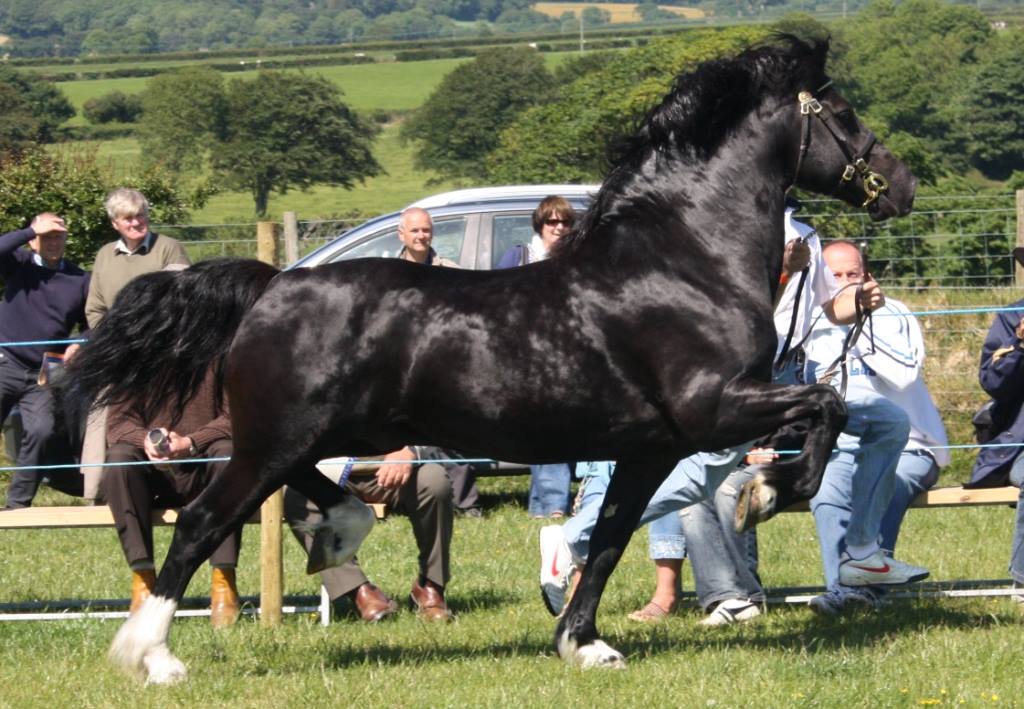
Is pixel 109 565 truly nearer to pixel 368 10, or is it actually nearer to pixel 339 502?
pixel 339 502

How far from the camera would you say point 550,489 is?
10.4 m

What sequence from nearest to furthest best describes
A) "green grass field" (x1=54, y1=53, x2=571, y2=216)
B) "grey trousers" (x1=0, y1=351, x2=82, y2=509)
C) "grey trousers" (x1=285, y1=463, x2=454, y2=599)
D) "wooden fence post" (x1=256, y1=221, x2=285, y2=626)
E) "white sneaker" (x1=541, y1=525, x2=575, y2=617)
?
"white sneaker" (x1=541, y1=525, x2=575, y2=617)
"wooden fence post" (x1=256, y1=221, x2=285, y2=626)
"grey trousers" (x1=285, y1=463, x2=454, y2=599)
"grey trousers" (x1=0, y1=351, x2=82, y2=509)
"green grass field" (x1=54, y1=53, x2=571, y2=216)

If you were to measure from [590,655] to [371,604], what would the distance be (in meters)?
1.68

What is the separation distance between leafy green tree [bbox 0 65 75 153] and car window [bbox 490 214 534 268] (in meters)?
21.2

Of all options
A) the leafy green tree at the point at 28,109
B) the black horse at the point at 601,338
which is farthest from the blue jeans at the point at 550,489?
the leafy green tree at the point at 28,109

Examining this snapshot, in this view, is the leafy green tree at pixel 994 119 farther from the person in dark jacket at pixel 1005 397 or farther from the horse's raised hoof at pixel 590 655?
the horse's raised hoof at pixel 590 655

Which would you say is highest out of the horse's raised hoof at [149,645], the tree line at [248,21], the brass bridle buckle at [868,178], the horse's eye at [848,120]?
the tree line at [248,21]

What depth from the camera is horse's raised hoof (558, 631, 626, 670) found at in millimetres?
5686

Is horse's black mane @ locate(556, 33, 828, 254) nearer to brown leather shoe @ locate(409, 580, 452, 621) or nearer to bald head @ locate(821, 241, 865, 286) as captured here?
bald head @ locate(821, 241, 865, 286)

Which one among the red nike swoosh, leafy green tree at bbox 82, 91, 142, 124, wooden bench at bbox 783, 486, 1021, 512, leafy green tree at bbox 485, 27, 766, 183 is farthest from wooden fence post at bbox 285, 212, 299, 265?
leafy green tree at bbox 82, 91, 142, 124

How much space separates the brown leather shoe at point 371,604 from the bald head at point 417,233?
2.37m

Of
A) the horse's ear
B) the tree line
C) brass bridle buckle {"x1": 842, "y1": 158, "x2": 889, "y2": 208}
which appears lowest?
brass bridle buckle {"x1": 842, "y1": 158, "x2": 889, "y2": 208}

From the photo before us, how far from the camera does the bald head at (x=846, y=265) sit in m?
6.94

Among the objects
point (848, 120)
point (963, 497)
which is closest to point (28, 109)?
point (963, 497)
